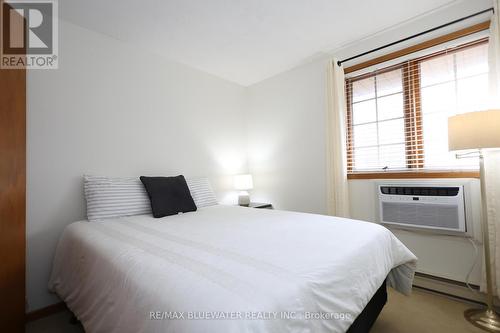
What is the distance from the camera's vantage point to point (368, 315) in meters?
1.33

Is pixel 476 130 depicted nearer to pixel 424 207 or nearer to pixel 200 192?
pixel 424 207

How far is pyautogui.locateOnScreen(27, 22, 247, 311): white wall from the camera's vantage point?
6.26 ft

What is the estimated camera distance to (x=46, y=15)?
1995 millimetres

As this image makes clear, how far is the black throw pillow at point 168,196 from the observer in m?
2.13

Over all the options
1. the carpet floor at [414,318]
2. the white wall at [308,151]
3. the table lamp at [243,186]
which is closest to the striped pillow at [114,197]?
the carpet floor at [414,318]

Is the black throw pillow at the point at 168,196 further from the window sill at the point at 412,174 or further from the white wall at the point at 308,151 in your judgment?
the window sill at the point at 412,174

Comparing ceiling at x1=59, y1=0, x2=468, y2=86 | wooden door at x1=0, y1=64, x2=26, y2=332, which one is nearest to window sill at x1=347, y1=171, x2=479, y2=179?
ceiling at x1=59, y1=0, x2=468, y2=86

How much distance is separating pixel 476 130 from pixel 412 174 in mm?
725

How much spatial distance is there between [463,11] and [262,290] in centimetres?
277

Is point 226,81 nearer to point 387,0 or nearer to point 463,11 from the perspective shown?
point 387,0

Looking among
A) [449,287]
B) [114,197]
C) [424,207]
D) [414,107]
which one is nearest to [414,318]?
[449,287]

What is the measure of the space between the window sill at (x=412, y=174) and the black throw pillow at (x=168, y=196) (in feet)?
6.05

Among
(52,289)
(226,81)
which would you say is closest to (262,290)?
(52,289)

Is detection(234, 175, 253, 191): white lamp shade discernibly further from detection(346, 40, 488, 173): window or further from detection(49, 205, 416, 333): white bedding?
detection(49, 205, 416, 333): white bedding
